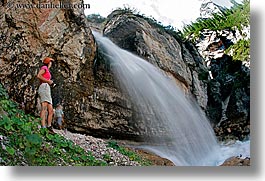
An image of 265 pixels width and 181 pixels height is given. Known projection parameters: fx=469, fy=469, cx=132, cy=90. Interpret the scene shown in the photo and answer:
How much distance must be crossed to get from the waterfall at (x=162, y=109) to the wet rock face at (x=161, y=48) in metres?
0.05

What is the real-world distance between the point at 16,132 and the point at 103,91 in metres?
0.59

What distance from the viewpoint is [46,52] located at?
7.67 ft

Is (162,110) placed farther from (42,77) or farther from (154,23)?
(42,77)

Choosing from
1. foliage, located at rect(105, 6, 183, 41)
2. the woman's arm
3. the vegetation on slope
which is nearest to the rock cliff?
foliage, located at rect(105, 6, 183, 41)

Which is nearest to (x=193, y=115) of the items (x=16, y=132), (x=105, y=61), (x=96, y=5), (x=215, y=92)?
(x=215, y=92)

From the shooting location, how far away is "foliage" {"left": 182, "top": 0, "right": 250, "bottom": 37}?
221 cm

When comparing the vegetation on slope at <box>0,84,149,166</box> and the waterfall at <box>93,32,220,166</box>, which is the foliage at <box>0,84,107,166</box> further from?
the waterfall at <box>93,32,220,166</box>

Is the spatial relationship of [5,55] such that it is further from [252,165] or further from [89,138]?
[252,165]

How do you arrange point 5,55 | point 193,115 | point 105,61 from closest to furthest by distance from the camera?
point 5,55 → point 193,115 → point 105,61

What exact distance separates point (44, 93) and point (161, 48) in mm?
828

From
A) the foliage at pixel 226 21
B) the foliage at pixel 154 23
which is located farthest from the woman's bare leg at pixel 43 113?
the foliage at pixel 226 21

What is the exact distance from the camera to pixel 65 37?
8.03 ft

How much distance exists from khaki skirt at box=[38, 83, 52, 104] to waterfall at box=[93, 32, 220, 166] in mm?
424

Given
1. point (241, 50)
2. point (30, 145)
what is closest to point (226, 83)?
point (241, 50)
